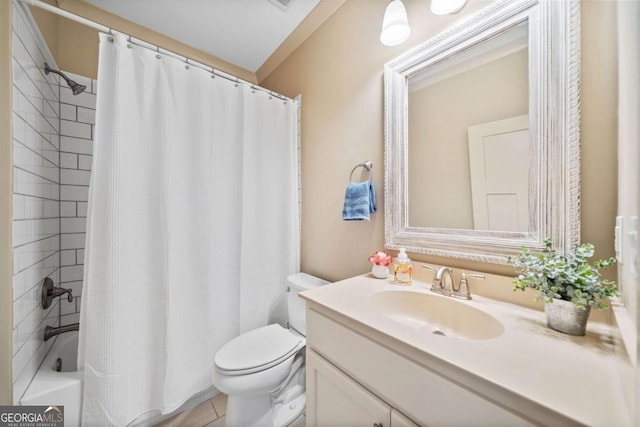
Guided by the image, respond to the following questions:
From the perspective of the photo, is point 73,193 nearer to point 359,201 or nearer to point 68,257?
point 68,257

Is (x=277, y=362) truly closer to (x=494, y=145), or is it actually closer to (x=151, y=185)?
(x=151, y=185)

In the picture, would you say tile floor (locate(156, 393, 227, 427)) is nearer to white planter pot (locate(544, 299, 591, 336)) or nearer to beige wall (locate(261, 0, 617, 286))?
beige wall (locate(261, 0, 617, 286))

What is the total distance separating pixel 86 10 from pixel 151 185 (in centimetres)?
134

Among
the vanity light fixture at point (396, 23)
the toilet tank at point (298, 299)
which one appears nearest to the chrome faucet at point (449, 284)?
the toilet tank at point (298, 299)

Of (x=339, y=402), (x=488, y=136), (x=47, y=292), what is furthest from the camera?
(x=47, y=292)

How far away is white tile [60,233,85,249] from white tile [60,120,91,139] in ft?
2.09

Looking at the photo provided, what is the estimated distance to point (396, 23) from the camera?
1021 mm

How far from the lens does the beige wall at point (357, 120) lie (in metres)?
0.66

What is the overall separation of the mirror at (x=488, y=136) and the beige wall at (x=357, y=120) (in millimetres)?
39

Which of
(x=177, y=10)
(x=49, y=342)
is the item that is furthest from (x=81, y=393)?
(x=177, y=10)

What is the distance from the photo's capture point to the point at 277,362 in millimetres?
1142

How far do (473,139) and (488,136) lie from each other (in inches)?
1.9

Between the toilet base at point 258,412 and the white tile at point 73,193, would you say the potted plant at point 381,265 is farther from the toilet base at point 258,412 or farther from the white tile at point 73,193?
the white tile at point 73,193

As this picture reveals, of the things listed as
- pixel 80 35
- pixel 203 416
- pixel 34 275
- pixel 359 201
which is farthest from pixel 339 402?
pixel 80 35
